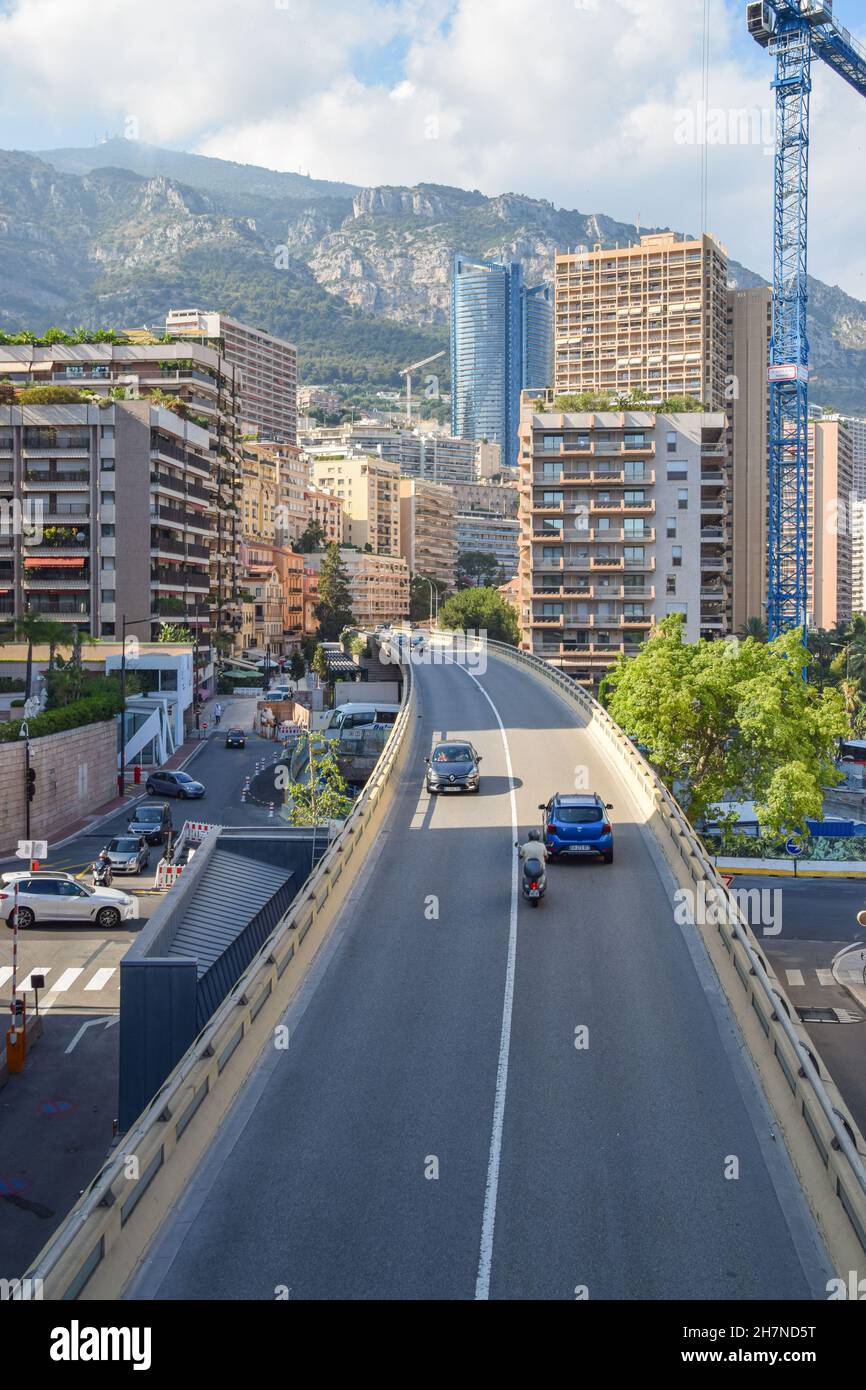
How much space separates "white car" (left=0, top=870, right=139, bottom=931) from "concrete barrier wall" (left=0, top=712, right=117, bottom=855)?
9.47 meters

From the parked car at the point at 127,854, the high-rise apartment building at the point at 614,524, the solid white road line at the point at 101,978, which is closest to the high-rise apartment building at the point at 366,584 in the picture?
the high-rise apartment building at the point at 614,524

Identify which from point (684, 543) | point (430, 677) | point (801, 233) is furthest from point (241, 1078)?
point (801, 233)

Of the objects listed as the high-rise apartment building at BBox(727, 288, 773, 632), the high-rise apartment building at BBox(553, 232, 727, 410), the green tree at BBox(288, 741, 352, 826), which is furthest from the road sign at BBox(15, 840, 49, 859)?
the high-rise apartment building at BBox(553, 232, 727, 410)

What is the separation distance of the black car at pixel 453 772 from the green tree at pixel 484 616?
107 metres

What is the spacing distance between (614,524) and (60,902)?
225 feet

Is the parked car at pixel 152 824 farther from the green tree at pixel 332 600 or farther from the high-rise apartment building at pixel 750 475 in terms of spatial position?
the high-rise apartment building at pixel 750 475

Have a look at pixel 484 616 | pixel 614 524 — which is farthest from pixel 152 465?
pixel 484 616

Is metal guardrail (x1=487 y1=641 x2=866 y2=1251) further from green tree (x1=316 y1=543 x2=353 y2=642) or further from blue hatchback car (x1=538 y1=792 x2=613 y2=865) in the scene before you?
green tree (x1=316 y1=543 x2=353 y2=642)

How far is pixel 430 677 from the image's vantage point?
232 feet

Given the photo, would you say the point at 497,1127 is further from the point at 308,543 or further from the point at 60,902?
the point at 308,543

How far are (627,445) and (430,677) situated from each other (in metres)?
35.1

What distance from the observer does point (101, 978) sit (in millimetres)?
32125

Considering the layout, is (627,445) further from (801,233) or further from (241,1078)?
(241,1078)

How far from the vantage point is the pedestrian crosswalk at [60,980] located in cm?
3103
